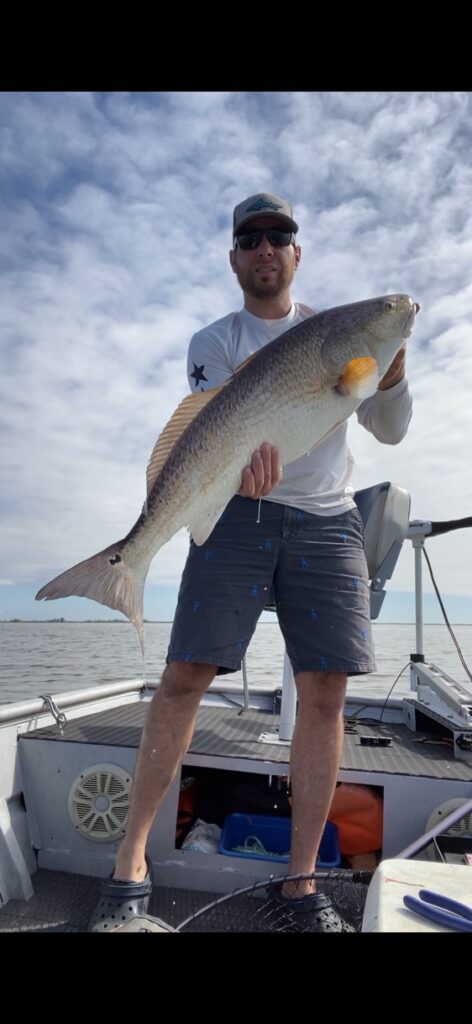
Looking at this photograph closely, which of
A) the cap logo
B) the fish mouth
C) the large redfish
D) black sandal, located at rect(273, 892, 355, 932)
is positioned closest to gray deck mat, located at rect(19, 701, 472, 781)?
black sandal, located at rect(273, 892, 355, 932)

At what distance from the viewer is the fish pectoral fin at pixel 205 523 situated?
255cm

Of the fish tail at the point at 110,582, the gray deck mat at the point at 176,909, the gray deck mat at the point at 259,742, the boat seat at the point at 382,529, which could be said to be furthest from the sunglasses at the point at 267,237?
the gray deck mat at the point at 176,909

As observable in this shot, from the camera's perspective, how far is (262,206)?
9.39 ft

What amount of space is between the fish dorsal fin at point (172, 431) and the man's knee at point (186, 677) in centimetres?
74

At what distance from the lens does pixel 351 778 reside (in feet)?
9.74

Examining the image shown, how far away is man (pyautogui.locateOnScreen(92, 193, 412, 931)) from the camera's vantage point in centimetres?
249

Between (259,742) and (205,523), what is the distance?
61.8 inches

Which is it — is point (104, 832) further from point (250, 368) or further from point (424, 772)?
point (250, 368)

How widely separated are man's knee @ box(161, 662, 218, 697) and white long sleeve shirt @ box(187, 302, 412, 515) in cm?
78

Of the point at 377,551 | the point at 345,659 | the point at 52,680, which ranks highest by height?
the point at 377,551
